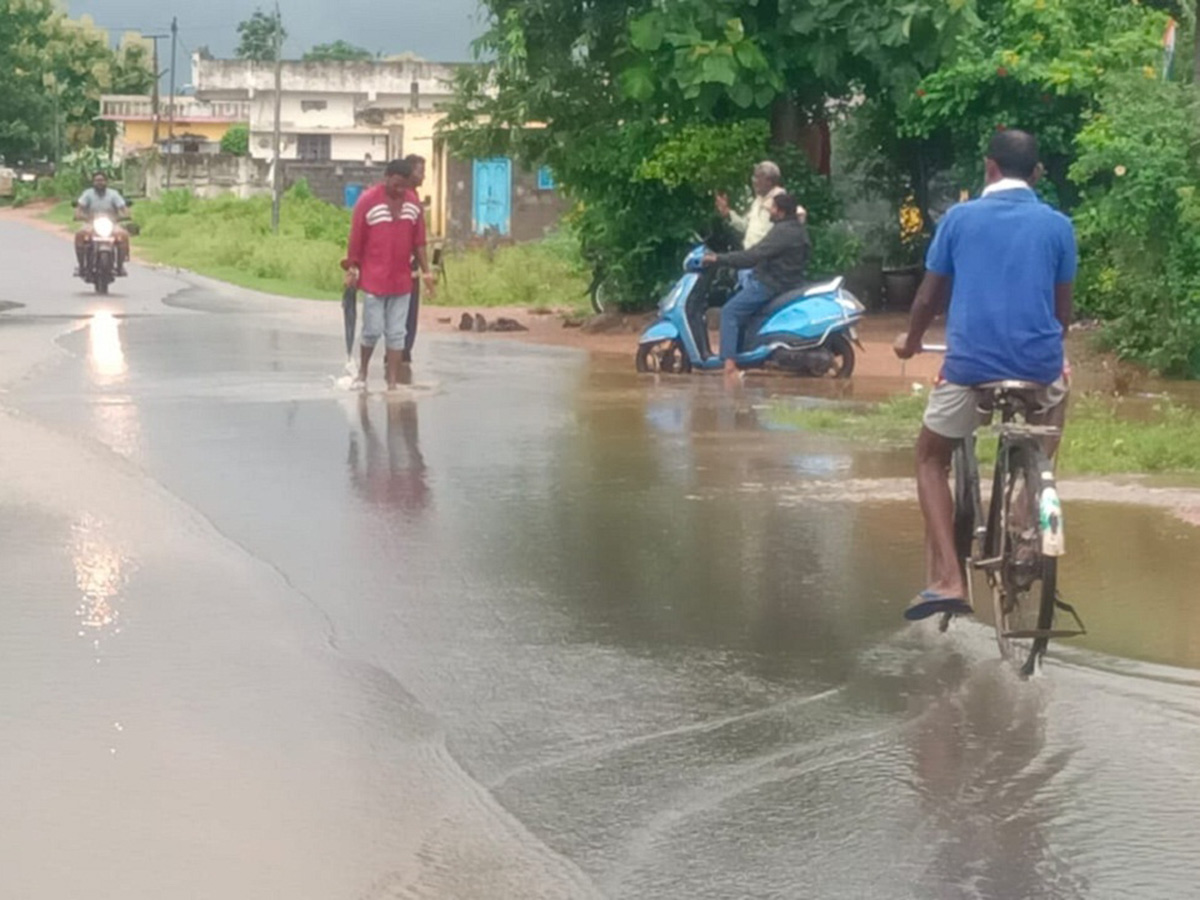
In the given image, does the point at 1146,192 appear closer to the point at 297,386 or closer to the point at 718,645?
the point at 297,386

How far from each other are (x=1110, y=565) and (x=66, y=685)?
4.60 metres

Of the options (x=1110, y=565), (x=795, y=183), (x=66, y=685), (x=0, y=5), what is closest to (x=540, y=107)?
(x=795, y=183)

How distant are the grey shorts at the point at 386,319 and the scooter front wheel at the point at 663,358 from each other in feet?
10.1

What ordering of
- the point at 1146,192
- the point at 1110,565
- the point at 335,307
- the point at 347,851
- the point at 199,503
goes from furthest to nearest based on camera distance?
1. the point at 335,307
2. the point at 1146,192
3. the point at 199,503
4. the point at 1110,565
5. the point at 347,851

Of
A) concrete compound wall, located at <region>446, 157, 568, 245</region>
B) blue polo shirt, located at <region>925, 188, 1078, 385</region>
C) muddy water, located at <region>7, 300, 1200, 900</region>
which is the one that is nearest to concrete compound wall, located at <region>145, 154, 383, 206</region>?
concrete compound wall, located at <region>446, 157, 568, 245</region>

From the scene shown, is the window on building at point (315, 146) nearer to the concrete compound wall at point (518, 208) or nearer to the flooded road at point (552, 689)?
the concrete compound wall at point (518, 208)

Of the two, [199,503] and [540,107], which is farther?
[540,107]

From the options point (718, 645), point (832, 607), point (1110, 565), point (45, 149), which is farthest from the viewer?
point (45, 149)

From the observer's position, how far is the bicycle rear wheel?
732 cm

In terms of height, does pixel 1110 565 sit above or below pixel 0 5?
below

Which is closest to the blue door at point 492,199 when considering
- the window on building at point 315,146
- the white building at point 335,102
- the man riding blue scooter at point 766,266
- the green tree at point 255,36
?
the man riding blue scooter at point 766,266

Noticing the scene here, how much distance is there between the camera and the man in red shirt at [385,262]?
1636 centimetres

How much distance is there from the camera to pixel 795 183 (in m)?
23.8

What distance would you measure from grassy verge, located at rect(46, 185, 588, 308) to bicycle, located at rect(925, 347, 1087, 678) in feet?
70.0
